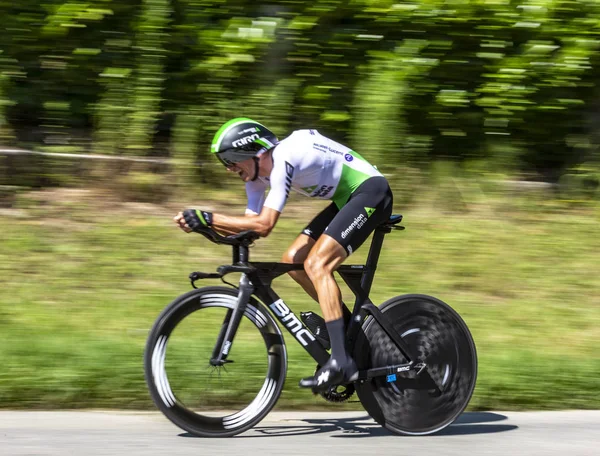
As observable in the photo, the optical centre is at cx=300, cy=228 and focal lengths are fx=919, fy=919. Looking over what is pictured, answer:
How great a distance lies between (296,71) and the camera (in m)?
9.40

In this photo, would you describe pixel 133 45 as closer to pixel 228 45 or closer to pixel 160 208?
pixel 228 45

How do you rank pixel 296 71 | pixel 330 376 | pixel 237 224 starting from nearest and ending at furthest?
pixel 237 224, pixel 330 376, pixel 296 71

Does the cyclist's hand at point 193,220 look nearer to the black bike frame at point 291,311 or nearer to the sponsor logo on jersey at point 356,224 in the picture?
the black bike frame at point 291,311

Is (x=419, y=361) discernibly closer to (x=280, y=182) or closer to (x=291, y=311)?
(x=291, y=311)

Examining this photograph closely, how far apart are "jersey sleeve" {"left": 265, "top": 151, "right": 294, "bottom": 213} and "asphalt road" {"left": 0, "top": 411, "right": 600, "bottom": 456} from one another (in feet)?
4.30

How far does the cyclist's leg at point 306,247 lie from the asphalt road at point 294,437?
802 mm

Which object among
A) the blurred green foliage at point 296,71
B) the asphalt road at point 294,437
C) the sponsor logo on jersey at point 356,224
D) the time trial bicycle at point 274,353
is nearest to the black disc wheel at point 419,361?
the time trial bicycle at point 274,353

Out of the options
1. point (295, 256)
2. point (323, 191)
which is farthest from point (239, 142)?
point (295, 256)

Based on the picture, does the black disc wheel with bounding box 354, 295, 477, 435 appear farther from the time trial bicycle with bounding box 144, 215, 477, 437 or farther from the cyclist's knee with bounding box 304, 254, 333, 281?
the cyclist's knee with bounding box 304, 254, 333, 281

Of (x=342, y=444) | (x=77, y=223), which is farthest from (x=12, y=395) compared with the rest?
(x=77, y=223)

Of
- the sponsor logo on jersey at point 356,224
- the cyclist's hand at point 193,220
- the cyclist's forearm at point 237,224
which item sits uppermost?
the cyclist's hand at point 193,220

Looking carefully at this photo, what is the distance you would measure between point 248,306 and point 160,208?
3.96m

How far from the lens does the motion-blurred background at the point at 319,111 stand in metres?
8.77

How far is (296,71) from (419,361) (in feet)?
15.3
